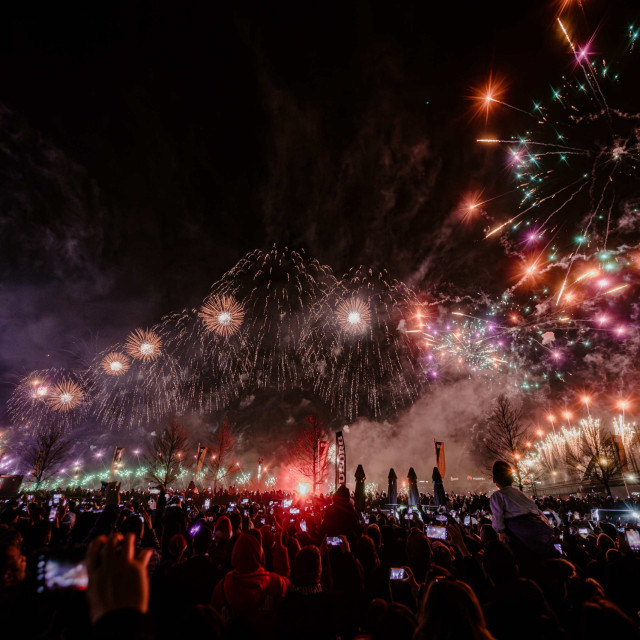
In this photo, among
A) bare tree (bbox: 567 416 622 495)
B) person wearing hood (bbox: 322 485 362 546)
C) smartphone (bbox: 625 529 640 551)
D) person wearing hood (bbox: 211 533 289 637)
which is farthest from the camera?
bare tree (bbox: 567 416 622 495)

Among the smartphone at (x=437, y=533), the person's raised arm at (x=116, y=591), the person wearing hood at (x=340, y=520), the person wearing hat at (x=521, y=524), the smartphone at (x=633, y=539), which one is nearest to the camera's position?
the person's raised arm at (x=116, y=591)

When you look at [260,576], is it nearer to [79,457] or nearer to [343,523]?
[343,523]

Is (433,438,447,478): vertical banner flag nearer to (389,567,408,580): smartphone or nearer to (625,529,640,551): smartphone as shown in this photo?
(625,529,640,551): smartphone

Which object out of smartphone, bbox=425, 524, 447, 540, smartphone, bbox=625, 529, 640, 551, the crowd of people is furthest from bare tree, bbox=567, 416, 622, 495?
the crowd of people

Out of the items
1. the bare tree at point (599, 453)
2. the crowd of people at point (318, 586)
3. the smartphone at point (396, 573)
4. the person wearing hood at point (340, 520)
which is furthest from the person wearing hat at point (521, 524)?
the bare tree at point (599, 453)

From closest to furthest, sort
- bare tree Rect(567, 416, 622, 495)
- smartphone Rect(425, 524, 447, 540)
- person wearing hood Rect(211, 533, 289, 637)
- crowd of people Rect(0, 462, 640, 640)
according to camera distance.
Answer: crowd of people Rect(0, 462, 640, 640), person wearing hood Rect(211, 533, 289, 637), smartphone Rect(425, 524, 447, 540), bare tree Rect(567, 416, 622, 495)

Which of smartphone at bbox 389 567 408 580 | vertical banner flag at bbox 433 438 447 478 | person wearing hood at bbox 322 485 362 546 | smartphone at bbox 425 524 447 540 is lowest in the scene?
smartphone at bbox 425 524 447 540

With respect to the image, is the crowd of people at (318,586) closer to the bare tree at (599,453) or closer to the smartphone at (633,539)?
the smartphone at (633,539)
